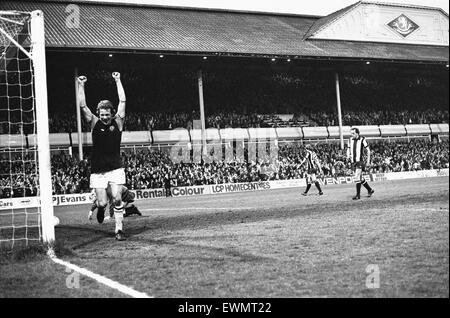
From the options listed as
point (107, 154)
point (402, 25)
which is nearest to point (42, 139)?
point (107, 154)

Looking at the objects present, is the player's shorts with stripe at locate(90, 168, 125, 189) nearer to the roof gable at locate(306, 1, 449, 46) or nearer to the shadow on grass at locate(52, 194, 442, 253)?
the shadow on grass at locate(52, 194, 442, 253)

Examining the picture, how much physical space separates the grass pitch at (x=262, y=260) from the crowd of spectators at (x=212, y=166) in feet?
53.4

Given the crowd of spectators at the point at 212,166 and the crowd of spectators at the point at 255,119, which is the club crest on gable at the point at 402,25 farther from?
the crowd of spectators at the point at 212,166

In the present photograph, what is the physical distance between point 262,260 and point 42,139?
12.3 feet

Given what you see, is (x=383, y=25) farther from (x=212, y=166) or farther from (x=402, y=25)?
(x=212, y=166)

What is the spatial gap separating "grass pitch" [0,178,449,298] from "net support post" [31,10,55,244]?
0.55 meters

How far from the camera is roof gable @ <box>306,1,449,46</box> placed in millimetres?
38872

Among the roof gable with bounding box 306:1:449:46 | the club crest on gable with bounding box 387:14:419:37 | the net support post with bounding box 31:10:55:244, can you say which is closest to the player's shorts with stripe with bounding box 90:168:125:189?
the net support post with bounding box 31:10:55:244

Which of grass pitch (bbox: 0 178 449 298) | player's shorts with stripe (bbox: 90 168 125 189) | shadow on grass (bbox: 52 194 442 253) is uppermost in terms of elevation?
player's shorts with stripe (bbox: 90 168 125 189)

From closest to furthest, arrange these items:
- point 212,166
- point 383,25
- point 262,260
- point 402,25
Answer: point 262,260 < point 212,166 < point 383,25 < point 402,25

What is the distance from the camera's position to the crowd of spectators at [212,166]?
26734 mm

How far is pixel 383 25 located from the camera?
134 feet

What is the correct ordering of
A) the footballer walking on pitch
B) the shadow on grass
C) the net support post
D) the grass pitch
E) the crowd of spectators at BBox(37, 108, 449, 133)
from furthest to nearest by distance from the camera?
the crowd of spectators at BBox(37, 108, 449, 133) < the shadow on grass < the footballer walking on pitch < the net support post < the grass pitch

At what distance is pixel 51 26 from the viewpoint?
30.0 m
